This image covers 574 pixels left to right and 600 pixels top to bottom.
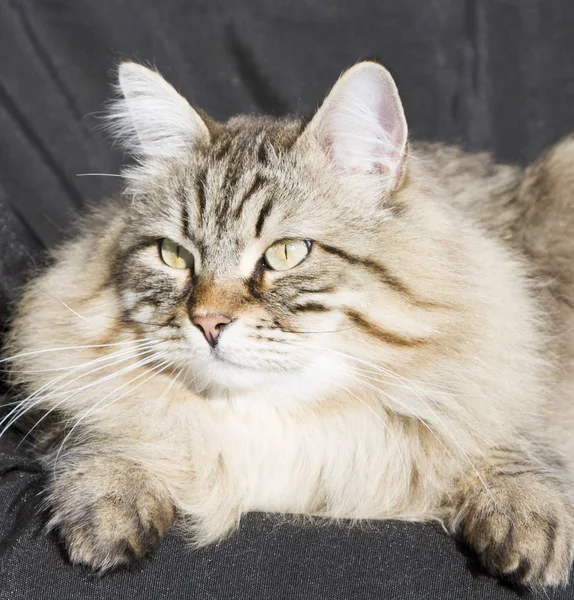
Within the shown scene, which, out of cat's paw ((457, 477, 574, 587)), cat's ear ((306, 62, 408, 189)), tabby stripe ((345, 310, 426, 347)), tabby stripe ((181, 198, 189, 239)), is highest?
cat's ear ((306, 62, 408, 189))

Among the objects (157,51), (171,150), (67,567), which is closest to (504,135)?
(157,51)

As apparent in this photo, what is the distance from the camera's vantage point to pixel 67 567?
1236 mm

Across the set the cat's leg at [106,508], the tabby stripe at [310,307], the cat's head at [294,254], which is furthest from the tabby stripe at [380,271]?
the cat's leg at [106,508]

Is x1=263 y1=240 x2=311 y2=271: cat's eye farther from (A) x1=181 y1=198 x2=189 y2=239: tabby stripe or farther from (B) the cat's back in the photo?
(B) the cat's back

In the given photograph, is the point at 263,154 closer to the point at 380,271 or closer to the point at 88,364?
the point at 380,271

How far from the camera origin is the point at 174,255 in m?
1.45

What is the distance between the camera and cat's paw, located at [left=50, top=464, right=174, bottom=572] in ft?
3.98

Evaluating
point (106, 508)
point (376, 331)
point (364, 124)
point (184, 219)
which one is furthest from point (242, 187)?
point (106, 508)

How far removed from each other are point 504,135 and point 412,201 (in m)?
1.25

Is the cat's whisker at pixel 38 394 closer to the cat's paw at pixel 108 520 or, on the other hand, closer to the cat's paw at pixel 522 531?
the cat's paw at pixel 108 520

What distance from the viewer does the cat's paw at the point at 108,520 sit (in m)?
1.21

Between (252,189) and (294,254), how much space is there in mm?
159

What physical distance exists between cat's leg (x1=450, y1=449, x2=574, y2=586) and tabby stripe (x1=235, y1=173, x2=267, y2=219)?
2.19 feet

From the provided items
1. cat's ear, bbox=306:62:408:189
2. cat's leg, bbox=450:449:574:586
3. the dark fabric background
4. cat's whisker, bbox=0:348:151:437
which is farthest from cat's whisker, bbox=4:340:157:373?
cat's leg, bbox=450:449:574:586
